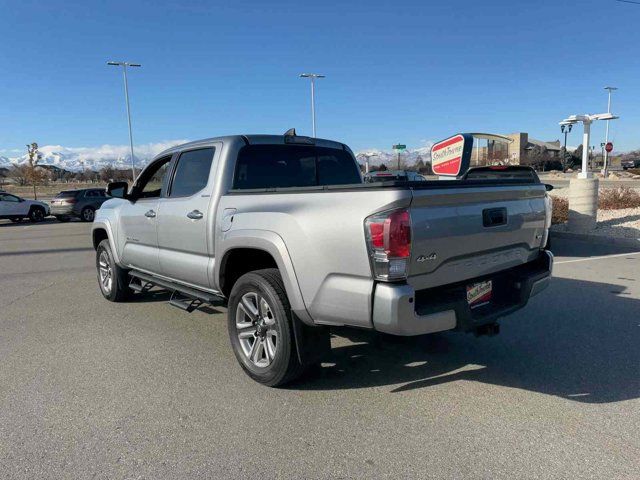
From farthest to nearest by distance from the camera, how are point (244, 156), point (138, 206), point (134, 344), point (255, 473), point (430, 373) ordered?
point (138, 206)
point (134, 344)
point (244, 156)
point (430, 373)
point (255, 473)

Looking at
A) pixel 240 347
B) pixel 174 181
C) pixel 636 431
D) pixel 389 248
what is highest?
pixel 174 181

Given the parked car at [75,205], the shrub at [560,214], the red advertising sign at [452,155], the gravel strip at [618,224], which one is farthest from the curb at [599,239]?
the parked car at [75,205]

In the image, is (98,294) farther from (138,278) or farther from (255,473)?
(255,473)

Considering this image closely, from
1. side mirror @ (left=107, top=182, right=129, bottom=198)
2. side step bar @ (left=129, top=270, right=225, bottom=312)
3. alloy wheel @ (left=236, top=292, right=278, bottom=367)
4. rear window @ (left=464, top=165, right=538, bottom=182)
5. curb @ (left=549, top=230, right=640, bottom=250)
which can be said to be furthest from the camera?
curb @ (left=549, top=230, right=640, bottom=250)

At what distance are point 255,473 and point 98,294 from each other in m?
5.42

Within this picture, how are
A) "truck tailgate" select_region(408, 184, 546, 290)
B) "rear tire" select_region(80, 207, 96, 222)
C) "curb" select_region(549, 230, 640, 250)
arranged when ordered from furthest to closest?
1. "rear tire" select_region(80, 207, 96, 222)
2. "curb" select_region(549, 230, 640, 250)
3. "truck tailgate" select_region(408, 184, 546, 290)

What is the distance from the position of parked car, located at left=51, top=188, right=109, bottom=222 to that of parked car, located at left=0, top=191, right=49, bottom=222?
1231mm

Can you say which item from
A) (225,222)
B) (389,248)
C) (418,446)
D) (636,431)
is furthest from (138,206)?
(636,431)

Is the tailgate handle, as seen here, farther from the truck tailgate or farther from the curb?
the curb

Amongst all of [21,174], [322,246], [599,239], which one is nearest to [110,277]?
[322,246]

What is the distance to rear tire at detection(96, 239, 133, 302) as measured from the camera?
645 centimetres

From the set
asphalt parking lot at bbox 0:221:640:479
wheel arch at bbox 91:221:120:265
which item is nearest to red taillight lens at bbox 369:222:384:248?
asphalt parking lot at bbox 0:221:640:479

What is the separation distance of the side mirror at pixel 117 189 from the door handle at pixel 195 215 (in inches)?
76.2

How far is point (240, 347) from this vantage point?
4.14 m
